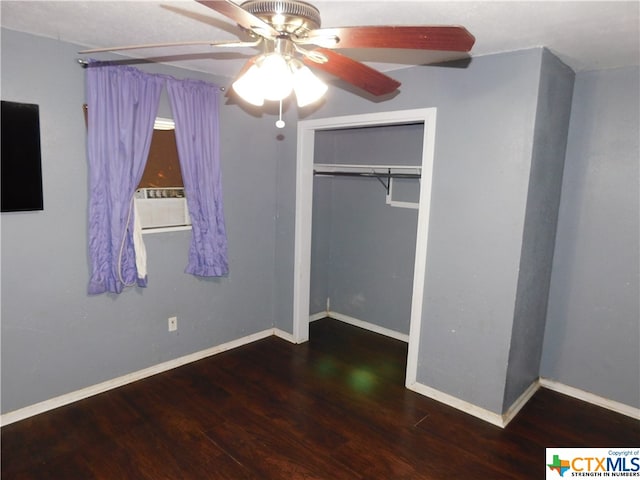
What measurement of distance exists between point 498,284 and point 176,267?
7.74 ft

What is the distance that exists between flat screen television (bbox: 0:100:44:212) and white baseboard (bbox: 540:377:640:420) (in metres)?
3.81

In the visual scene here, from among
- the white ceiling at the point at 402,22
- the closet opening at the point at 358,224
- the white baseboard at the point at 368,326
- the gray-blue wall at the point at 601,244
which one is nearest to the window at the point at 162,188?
the white ceiling at the point at 402,22

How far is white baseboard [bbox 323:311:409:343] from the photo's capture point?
4.09 m

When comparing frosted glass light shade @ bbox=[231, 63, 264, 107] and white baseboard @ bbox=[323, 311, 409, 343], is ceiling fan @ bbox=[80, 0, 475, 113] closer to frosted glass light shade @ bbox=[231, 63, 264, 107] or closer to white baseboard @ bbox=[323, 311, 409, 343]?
frosted glass light shade @ bbox=[231, 63, 264, 107]

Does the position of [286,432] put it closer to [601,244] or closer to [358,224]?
[358,224]

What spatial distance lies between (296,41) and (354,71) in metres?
0.38

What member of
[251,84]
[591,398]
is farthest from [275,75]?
[591,398]

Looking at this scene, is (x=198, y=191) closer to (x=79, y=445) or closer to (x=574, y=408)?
(x=79, y=445)

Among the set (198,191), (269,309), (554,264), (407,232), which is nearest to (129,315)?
(198,191)

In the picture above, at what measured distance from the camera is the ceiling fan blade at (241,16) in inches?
46.5

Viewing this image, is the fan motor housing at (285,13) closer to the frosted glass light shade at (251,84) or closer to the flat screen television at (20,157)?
the frosted glass light shade at (251,84)

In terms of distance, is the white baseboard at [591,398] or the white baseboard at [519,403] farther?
the white baseboard at [591,398]

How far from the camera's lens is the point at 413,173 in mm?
3844

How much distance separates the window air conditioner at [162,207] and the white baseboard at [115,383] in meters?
1.12
